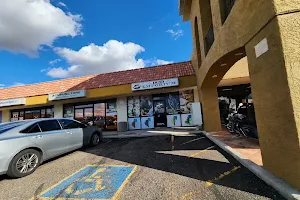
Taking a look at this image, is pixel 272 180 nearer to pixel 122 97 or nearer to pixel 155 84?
pixel 155 84

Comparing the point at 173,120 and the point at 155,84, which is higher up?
the point at 155,84

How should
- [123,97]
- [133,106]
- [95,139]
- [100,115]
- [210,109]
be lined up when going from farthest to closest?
[100,115]
[123,97]
[133,106]
[210,109]
[95,139]

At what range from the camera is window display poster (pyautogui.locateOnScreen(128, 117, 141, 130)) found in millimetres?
13984

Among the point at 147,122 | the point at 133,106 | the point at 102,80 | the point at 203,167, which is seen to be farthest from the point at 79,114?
the point at 203,167

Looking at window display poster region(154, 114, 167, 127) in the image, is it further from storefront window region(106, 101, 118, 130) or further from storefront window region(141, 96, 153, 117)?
storefront window region(106, 101, 118, 130)

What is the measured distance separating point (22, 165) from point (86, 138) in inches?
113

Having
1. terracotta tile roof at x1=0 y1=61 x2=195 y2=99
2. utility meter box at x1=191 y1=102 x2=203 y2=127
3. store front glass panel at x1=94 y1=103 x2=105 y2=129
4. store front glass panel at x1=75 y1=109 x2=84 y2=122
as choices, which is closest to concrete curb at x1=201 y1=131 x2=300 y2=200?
utility meter box at x1=191 y1=102 x2=203 y2=127

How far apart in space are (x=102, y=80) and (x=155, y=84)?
4.80 metres

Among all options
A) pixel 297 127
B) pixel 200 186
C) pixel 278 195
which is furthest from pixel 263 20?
pixel 200 186

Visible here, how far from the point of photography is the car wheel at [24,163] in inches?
175

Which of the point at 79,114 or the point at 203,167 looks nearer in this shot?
the point at 203,167

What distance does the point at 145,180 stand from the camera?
3.75 m

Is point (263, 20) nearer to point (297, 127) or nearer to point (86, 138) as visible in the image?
point (297, 127)

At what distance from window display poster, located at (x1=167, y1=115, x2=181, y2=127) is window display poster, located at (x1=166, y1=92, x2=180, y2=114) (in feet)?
1.30
